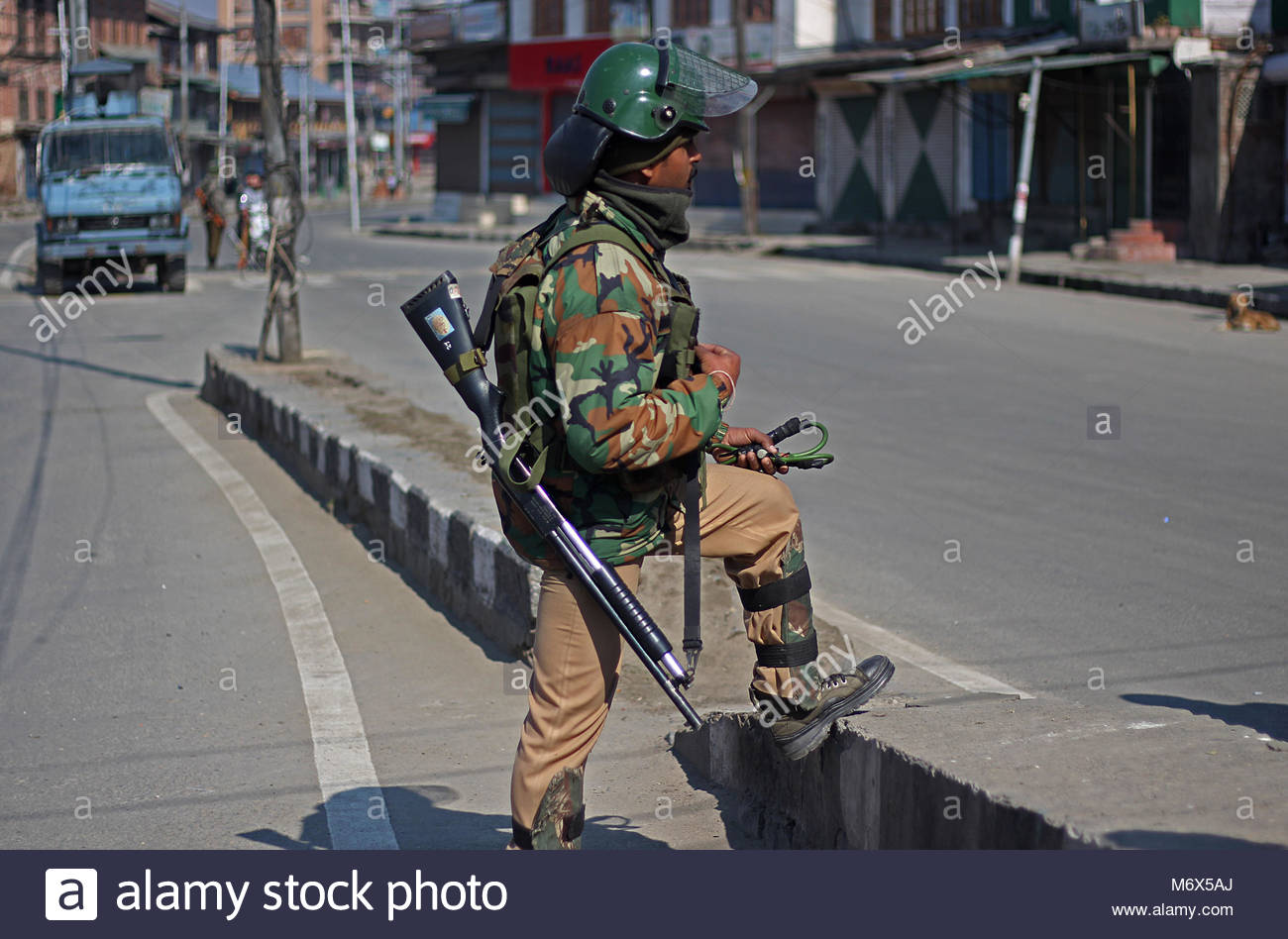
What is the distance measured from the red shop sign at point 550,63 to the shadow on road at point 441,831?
131 feet

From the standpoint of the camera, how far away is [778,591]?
136 inches

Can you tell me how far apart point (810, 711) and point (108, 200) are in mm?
21096

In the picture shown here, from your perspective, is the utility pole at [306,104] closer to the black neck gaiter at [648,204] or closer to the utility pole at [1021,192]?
the utility pole at [1021,192]

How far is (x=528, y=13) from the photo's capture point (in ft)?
146

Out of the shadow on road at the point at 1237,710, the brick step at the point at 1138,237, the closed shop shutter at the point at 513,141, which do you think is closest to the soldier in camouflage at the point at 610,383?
Result: the shadow on road at the point at 1237,710

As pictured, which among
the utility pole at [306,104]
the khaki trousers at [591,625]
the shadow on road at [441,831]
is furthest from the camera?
the utility pole at [306,104]

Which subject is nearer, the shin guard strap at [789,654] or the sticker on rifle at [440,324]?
the sticker on rifle at [440,324]

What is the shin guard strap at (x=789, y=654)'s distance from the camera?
3.50 meters

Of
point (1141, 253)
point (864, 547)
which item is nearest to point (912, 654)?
point (864, 547)

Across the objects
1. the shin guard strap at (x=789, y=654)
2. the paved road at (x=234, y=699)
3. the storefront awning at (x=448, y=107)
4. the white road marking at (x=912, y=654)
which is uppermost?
the storefront awning at (x=448, y=107)

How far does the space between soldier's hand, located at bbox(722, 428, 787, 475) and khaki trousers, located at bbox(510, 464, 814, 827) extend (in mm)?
54

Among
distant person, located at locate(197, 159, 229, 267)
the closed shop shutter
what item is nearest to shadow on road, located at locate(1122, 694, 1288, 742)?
distant person, located at locate(197, 159, 229, 267)

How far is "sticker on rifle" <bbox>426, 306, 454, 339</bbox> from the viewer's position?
3.26 meters

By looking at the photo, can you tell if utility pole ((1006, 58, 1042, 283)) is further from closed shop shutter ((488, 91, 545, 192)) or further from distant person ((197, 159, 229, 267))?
closed shop shutter ((488, 91, 545, 192))
